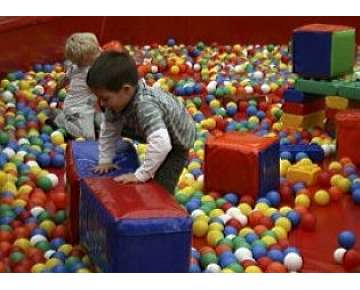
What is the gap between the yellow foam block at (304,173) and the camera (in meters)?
2.66

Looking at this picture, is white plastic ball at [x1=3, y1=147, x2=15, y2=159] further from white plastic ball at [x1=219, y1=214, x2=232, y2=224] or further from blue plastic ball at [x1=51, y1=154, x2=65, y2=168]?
white plastic ball at [x1=219, y1=214, x2=232, y2=224]

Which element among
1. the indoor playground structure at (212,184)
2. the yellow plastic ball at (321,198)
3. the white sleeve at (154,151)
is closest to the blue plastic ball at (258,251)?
the indoor playground structure at (212,184)

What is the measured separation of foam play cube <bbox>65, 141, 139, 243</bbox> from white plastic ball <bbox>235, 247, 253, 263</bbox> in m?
0.36

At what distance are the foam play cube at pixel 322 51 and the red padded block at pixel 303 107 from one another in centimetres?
14

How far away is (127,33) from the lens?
5344mm

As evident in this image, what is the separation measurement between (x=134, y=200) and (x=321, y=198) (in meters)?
0.87

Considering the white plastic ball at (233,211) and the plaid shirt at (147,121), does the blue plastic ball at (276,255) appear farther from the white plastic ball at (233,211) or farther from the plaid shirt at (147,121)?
the plaid shirt at (147,121)

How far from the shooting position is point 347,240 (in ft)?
7.02

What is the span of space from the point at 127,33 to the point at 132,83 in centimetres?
337

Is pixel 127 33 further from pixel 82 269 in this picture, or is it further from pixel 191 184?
pixel 82 269

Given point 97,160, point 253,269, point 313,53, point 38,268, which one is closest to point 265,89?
point 313,53

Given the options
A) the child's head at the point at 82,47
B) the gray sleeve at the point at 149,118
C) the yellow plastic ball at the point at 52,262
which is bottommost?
the yellow plastic ball at the point at 52,262

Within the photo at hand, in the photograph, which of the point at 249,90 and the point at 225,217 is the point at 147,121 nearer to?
the point at 225,217

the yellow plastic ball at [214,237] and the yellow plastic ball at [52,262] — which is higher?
the yellow plastic ball at [52,262]
